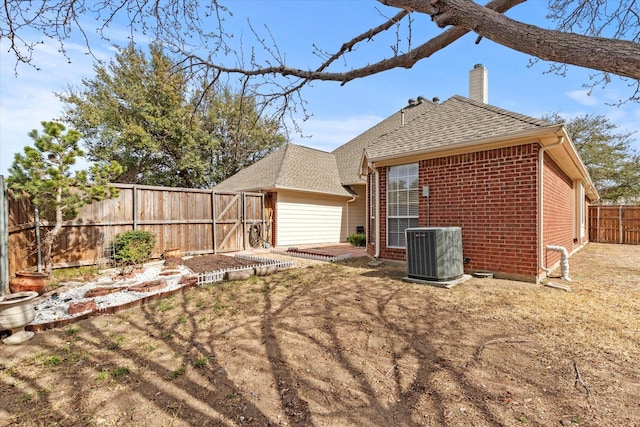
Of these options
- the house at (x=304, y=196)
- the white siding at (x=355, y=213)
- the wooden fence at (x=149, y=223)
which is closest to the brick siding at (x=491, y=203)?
the house at (x=304, y=196)

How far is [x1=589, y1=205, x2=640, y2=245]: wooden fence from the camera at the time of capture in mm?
15578

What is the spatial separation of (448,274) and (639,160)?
2501 centimetres

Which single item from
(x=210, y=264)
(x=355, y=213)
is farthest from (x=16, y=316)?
(x=355, y=213)

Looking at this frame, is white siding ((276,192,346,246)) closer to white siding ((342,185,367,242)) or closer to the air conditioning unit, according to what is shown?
white siding ((342,185,367,242))

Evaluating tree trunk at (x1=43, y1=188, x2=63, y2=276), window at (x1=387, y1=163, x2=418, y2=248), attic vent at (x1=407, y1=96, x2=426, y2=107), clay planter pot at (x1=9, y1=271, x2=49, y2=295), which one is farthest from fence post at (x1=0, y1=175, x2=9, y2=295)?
attic vent at (x1=407, y1=96, x2=426, y2=107)

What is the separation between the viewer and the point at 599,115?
21016mm

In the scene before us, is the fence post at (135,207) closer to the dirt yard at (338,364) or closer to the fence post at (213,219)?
the fence post at (213,219)

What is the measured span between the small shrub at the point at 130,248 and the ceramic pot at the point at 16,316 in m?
4.20

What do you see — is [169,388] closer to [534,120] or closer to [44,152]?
[44,152]

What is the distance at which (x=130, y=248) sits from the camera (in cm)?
786

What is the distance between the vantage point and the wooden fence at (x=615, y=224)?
15578 mm

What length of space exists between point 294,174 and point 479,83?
313 inches

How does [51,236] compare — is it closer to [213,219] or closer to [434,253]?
[213,219]

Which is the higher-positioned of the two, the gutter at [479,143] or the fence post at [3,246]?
the gutter at [479,143]
